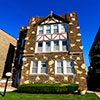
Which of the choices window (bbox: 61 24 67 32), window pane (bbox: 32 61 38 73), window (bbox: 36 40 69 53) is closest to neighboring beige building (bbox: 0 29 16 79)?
window pane (bbox: 32 61 38 73)

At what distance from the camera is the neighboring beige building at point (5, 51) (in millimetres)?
16778

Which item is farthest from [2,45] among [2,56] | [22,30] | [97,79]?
[97,79]

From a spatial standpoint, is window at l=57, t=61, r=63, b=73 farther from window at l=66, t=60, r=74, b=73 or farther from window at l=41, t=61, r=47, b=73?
window at l=41, t=61, r=47, b=73

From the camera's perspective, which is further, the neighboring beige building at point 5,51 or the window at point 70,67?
the neighboring beige building at point 5,51

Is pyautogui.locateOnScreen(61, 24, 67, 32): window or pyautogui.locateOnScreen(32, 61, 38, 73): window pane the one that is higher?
pyautogui.locateOnScreen(61, 24, 67, 32): window

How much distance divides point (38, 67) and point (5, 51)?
11.3m

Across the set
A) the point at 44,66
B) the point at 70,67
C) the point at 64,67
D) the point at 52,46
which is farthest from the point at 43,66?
the point at 70,67

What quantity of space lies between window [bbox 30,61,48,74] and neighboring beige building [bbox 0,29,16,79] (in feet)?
29.3

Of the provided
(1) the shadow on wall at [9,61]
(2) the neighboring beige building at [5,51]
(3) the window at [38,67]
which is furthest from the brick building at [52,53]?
(1) the shadow on wall at [9,61]

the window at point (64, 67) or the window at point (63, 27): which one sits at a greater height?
the window at point (63, 27)

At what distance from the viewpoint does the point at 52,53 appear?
1166 cm

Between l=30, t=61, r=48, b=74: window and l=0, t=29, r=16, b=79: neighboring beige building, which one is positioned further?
l=0, t=29, r=16, b=79: neighboring beige building

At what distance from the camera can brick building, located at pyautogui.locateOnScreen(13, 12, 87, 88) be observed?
405 inches

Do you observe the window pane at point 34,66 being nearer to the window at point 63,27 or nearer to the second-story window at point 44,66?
the second-story window at point 44,66
